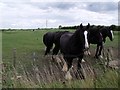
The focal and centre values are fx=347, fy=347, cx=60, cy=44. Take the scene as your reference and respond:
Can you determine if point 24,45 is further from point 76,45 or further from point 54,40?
point 76,45

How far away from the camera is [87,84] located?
7.60 m

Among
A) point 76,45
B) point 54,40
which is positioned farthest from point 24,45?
point 76,45

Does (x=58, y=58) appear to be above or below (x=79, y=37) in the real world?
below

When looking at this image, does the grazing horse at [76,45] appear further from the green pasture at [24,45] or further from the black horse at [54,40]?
the green pasture at [24,45]

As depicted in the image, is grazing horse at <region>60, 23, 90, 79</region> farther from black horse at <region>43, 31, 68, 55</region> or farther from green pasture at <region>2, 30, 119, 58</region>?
green pasture at <region>2, 30, 119, 58</region>

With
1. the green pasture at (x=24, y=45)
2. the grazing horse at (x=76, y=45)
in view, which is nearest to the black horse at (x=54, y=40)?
the grazing horse at (x=76, y=45)

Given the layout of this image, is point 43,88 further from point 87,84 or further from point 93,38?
point 93,38

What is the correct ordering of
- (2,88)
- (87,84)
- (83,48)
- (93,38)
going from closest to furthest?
(87,84) < (2,88) < (83,48) < (93,38)

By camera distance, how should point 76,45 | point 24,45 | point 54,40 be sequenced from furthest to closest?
1. point 24,45
2. point 54,40
3. point 76,45

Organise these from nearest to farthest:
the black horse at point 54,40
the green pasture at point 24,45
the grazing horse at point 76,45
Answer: the grazing horse at point 76,45 → the black horse at point 54,40 → the green pasture at point 24,45

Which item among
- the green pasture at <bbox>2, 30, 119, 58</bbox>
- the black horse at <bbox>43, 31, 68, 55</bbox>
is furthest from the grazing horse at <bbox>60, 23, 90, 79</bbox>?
the green pasture at <bbox>2, 30, 119, 58</bbox>

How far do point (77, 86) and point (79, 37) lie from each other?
6209 millimetres

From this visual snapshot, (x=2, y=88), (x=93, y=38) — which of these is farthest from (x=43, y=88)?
(x=93, y=38)

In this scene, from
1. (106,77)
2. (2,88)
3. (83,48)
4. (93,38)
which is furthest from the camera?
(93,38)
